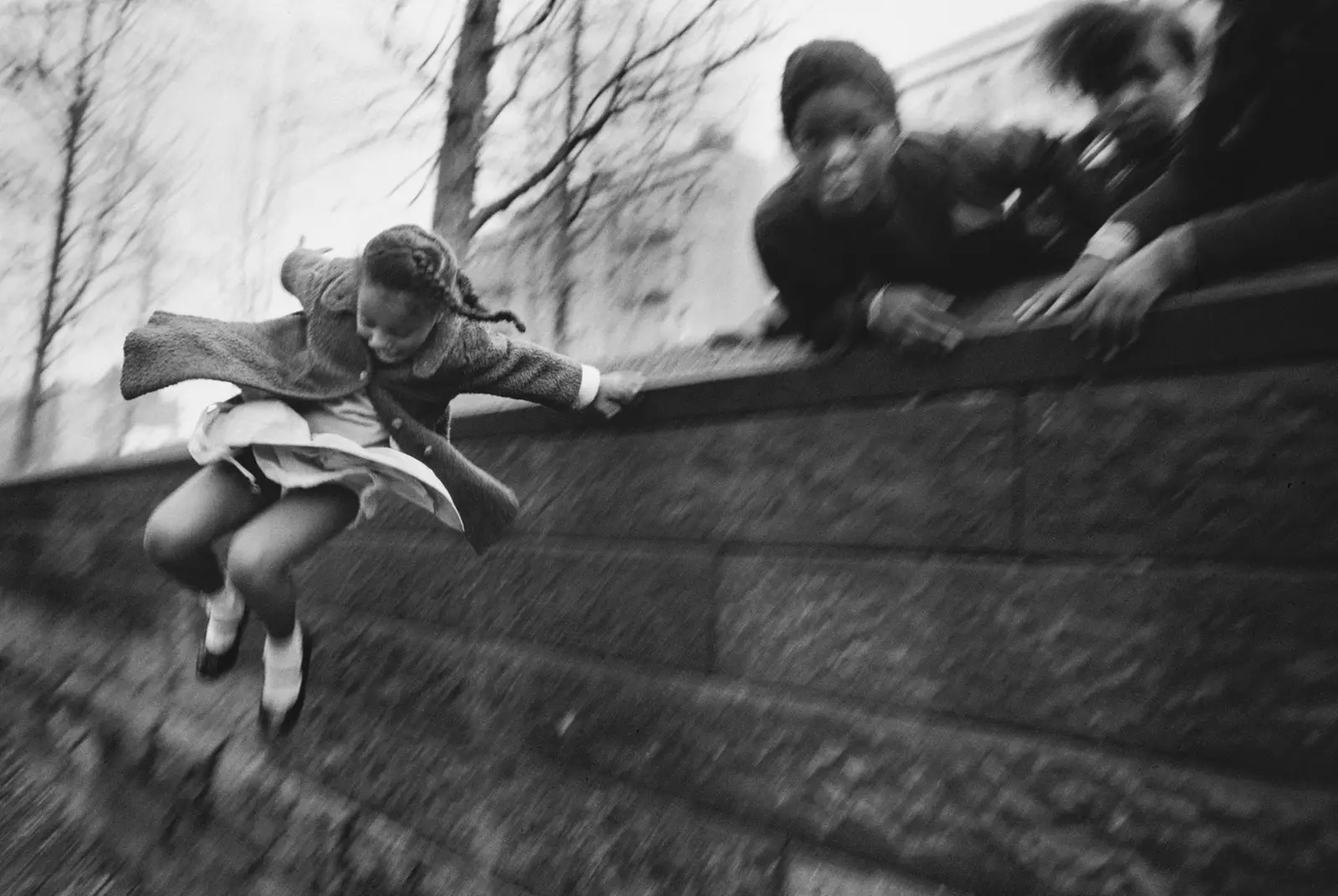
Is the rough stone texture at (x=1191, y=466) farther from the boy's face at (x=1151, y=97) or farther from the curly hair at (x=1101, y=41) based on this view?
the curly hair at (x=1101, y=41)

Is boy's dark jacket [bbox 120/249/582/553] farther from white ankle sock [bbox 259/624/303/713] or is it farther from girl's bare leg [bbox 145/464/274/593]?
white ankle sock [bbox 259/624/303/713]

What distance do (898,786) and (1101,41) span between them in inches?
66.7

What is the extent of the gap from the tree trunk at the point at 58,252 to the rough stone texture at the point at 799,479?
11.6m

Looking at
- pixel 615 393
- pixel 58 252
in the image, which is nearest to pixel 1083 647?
pixel 615 393

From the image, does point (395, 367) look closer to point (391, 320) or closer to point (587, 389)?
point (391, 320)

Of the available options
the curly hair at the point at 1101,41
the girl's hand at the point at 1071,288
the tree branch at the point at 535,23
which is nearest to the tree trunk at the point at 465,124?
the tree branch at the point at 535,23

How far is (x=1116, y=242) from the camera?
5.71 feet

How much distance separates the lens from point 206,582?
2520 millimetres

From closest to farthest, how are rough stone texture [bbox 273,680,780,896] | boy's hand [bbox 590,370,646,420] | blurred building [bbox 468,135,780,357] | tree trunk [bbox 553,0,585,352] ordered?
1. rough stone texture [bbox 273,680,780,896]
2. boy's hand [bbox 590,370,646,420]
3. blurred building [bbox 468,135,780,357]
4. tree trunk [bbox 553,0,585,352]

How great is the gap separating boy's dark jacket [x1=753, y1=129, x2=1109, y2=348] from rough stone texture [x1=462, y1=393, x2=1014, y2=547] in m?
0.27

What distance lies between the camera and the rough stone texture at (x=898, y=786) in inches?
56.9

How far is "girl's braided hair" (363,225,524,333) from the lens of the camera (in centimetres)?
220

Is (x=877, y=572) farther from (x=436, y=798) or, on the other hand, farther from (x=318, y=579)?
(x=318, y=579)

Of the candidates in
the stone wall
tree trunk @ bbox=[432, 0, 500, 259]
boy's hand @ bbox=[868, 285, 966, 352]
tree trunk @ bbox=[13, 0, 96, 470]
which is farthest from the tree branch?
tree trunk @ bbox=[13, 0, 96, 470]
